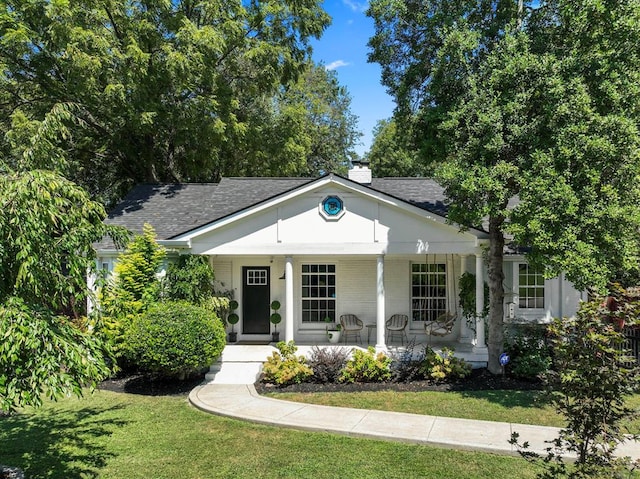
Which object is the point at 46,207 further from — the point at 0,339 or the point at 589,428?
the point at 589,428

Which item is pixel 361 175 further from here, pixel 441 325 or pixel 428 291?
pixel 441 325

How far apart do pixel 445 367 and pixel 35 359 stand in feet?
28.8

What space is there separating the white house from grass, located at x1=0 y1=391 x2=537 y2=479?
15.5 feet

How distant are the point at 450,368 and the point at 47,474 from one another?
320 inches

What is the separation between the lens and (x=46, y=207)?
15.0 feet

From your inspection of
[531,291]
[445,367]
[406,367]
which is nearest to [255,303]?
[406,367]

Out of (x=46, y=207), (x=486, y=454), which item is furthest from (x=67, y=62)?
(x=486, y=454)

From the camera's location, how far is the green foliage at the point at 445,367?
10.6 m

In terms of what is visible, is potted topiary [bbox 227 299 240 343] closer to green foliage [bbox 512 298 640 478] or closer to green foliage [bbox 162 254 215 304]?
green foliage [bbox 162 254 215 304]

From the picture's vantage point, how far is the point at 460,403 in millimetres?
9164

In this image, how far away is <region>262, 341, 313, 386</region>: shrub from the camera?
34.2 feet

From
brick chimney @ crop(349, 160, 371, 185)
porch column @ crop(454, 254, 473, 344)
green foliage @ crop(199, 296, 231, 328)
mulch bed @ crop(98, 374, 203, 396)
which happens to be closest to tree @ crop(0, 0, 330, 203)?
green foliage @ crop(199, 296, 231, 328)

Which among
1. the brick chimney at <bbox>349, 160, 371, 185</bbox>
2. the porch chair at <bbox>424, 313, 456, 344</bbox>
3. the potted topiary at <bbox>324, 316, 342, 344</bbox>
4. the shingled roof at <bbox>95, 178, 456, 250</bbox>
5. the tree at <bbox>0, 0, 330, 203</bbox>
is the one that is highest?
the tree at <bbox>0, 0, 330, 203</bbox>

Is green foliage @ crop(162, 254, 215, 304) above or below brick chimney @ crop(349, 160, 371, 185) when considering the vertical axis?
below
